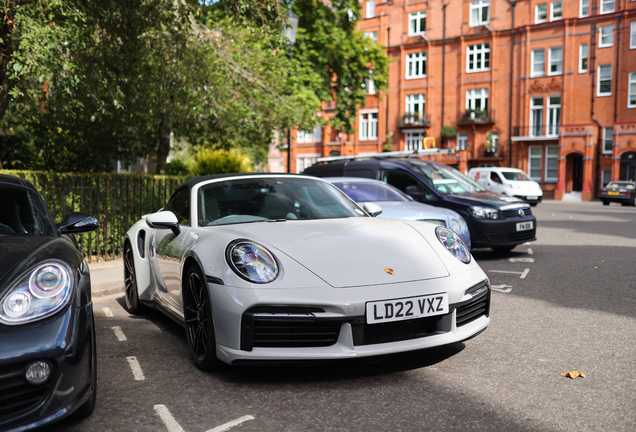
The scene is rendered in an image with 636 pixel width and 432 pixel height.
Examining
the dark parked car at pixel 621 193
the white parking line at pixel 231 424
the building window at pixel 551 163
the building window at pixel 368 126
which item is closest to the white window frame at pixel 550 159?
the building window at pixel 551 163

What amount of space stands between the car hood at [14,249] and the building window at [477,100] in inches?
1646

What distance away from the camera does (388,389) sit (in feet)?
11.2

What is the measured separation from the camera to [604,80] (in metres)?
38.6

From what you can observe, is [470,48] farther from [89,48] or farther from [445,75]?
[89,48]

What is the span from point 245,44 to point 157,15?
593 cm

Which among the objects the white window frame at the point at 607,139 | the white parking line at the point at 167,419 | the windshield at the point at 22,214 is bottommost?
the white parking line at the point at 167,419

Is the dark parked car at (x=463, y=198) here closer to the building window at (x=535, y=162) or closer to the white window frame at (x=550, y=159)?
the white window frame at (x=550, y=159)

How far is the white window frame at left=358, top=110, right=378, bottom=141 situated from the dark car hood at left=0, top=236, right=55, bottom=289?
4508cm

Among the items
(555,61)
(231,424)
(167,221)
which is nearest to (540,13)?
(555,61)

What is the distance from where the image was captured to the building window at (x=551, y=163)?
40.4 m

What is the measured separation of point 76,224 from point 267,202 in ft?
4.84

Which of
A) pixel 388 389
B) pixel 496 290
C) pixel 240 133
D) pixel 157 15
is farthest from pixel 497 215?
pixel 240 133

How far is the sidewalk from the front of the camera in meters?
7.08

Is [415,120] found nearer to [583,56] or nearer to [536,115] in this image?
[536,115]
